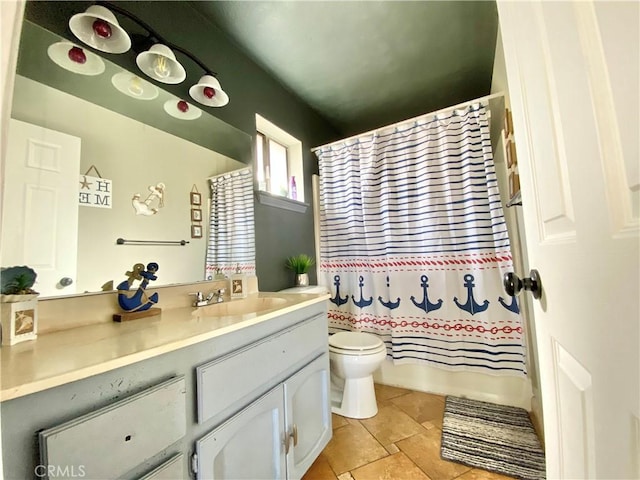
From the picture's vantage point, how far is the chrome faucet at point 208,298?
132 cm

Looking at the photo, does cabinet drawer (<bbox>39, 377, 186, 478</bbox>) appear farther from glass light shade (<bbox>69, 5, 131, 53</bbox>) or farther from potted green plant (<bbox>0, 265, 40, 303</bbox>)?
glass light shade (<bbox>69, 5, 131, 53</bbox>)

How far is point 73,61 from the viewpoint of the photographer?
1.00 metres

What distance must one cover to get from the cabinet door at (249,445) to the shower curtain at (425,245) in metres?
1.28

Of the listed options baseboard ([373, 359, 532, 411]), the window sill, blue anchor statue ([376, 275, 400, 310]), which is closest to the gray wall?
the window sill

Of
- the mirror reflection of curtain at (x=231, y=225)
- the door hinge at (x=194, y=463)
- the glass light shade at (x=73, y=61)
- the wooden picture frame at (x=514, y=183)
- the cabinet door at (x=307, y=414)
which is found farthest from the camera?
the mirror reflection of curtain at (x=231, y=225)

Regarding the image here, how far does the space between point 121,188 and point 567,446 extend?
1.55 m

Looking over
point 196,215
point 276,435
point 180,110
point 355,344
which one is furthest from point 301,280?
point 180,110

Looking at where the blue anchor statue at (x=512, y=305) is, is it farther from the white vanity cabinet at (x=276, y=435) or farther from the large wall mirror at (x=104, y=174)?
the large wall mirror at (x=104, y=174)

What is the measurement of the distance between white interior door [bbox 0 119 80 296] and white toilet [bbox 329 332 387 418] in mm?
1386

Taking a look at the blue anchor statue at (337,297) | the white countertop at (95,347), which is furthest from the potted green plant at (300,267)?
the white countertop at (95,347)

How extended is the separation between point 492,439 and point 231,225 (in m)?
1.90

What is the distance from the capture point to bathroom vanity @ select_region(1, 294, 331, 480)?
1.63 ft

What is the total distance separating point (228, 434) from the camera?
829 mm

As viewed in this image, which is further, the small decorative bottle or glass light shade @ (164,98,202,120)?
the small decorative bottle
